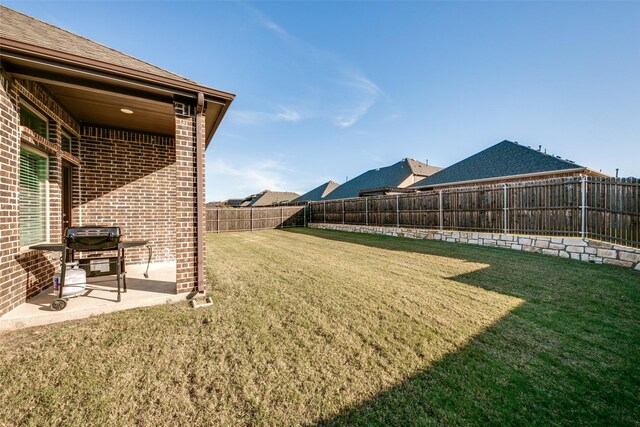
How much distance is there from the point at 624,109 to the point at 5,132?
22005 mm

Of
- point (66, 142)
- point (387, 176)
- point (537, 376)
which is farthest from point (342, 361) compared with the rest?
point (387, 176)

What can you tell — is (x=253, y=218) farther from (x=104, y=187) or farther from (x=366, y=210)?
(x=104, y=187)

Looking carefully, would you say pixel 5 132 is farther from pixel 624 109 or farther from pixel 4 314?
pixel 624 109

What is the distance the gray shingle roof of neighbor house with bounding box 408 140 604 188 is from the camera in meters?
13.9

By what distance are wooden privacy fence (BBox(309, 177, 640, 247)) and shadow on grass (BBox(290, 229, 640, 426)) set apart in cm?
365

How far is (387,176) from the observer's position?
91.8 feet

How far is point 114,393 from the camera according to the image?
1.95 metres

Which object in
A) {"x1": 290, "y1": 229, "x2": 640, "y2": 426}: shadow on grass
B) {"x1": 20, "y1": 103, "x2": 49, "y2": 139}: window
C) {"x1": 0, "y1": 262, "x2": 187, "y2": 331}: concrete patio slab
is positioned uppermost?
{"x1": 20, "y1": 103, "x2": 49, "y2": 139}: window

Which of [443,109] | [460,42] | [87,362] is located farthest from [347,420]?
[443,109]

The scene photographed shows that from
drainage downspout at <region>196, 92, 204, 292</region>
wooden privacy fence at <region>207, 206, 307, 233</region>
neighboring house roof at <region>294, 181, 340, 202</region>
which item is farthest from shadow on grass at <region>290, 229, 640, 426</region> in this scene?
neighboring house roof at <region>294, 181, 340, 202</region>

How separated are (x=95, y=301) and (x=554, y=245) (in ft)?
35.7

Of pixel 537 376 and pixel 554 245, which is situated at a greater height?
pixel 554 245

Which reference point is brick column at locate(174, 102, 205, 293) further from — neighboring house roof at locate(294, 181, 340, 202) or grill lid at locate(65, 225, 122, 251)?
neighboring house roof at locate(294, 181, 340, 202)

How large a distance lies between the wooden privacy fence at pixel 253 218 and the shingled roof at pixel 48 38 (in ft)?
42.2
